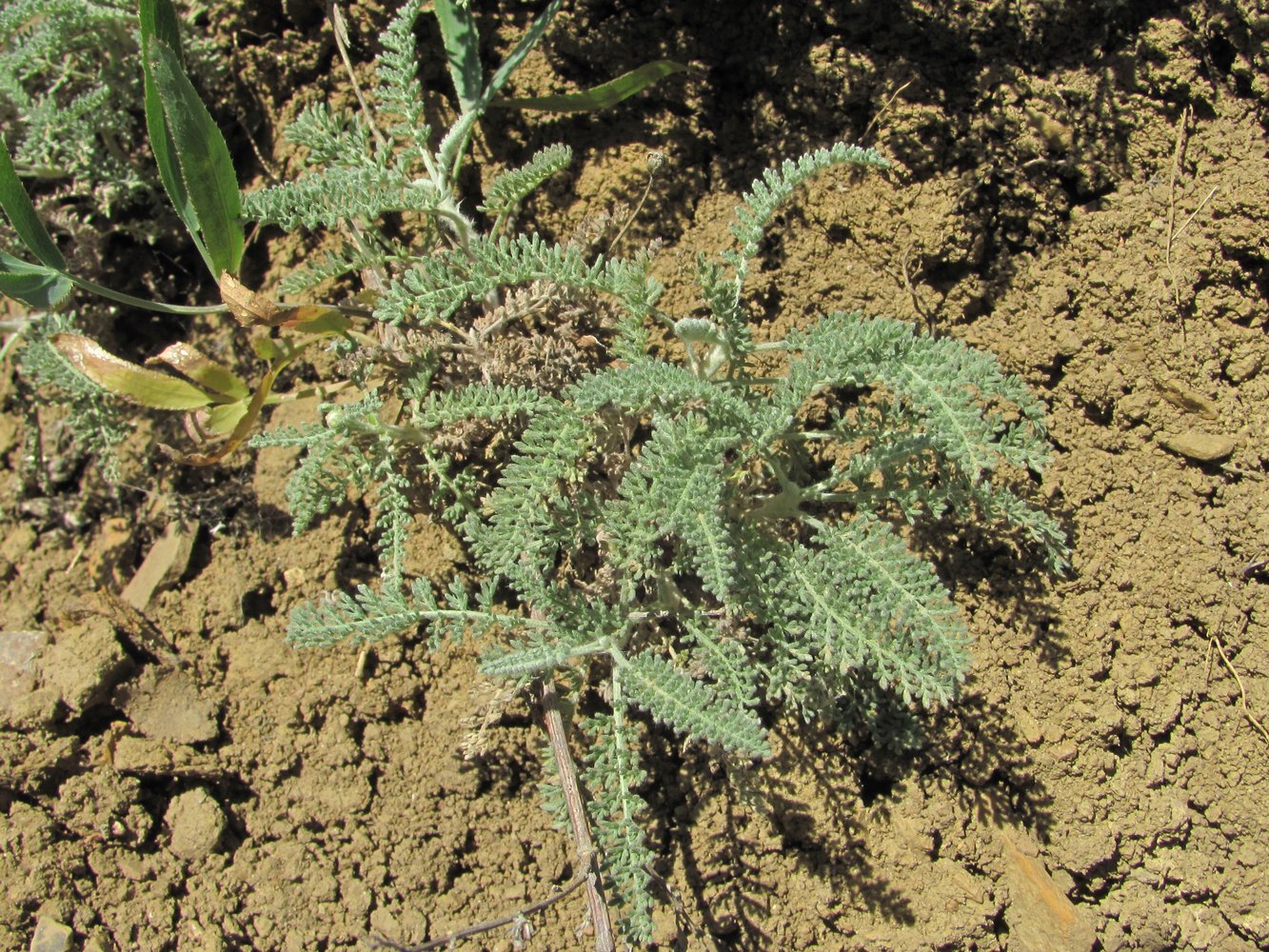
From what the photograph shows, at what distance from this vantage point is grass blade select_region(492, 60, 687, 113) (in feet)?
7.74

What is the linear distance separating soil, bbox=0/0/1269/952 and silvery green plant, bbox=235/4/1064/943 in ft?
0.62

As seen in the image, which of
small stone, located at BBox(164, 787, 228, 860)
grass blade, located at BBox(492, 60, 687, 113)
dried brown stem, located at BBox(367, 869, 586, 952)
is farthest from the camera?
grass blade, located at BBox(492, 60, 687, 113)

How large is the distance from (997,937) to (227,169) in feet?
7.88

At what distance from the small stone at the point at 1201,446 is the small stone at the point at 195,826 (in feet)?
8.02

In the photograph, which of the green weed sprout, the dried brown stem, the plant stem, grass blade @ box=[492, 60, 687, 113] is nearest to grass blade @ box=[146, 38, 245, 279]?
the green weed sprout

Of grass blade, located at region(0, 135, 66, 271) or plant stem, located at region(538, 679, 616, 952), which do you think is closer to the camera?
plant stem, located at region(538, 679, 616, 952)

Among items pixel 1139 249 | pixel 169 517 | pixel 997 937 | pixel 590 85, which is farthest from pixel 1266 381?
pixel 169 517

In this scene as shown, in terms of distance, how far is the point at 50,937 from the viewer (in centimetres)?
214

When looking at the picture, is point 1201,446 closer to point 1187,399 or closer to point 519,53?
point 1187,399

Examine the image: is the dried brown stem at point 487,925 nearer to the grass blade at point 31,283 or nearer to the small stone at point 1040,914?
the small stone at point 1040,914

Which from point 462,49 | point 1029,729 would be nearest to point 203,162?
point 462,49

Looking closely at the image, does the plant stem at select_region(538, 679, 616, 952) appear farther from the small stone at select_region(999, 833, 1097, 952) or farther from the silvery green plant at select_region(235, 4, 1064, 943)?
the small stone at select_region(999, 833, 1097, 952)

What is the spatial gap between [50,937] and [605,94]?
2.40 m

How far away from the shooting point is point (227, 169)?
80.7 inches
